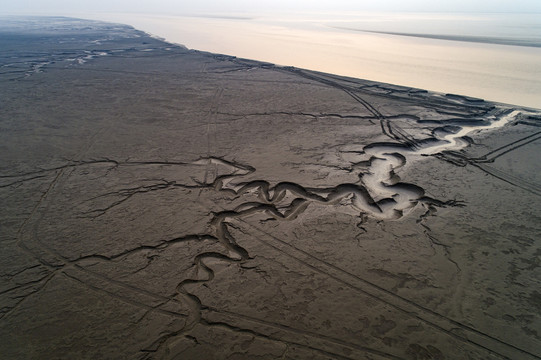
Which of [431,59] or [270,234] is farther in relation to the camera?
[431,59]

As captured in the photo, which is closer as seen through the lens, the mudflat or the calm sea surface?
the mudflat

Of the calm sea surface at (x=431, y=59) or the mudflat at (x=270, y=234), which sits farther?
the calm sea surface at (x=431, y=59)

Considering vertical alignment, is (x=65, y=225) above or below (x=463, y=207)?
below

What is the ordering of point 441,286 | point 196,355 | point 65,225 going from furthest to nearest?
point 65,225 → point 441,286 → point 196,355

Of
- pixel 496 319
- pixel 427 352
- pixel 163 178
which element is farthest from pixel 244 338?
pixel 163 178

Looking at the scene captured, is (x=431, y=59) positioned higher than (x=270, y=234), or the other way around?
(x=431, y=59)

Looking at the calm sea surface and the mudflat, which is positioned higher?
the calm sea surface

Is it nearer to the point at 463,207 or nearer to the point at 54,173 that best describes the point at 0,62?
the point at 54,173

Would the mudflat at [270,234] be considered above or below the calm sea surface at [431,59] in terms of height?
below
